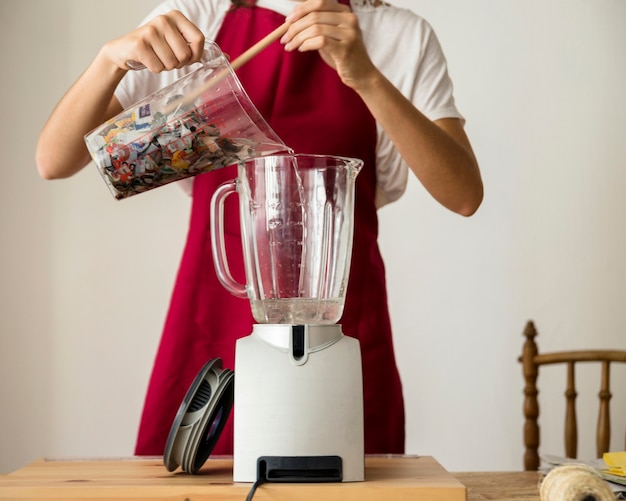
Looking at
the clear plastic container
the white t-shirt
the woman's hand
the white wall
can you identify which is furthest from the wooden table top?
the white wall

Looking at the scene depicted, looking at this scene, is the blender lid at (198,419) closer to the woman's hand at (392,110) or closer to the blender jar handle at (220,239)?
the blender jar handle at (220,239)

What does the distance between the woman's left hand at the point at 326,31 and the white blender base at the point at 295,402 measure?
30 centimetres

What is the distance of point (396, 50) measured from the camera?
3.67 ft

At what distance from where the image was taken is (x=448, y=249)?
2070 millimetres

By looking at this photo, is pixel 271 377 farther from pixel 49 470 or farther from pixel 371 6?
pixel 371 6

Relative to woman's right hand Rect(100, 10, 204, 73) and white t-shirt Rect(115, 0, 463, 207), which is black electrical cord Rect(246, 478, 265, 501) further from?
white t-shirt Rect(115, 0, 463, 207)

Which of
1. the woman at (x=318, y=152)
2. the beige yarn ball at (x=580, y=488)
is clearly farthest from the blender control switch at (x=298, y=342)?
the woman at (x=318, y=152)

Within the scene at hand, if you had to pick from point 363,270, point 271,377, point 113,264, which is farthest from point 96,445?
point 271,377

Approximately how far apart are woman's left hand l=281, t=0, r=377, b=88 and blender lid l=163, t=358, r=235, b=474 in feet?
1.09

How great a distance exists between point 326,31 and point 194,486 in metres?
0.45

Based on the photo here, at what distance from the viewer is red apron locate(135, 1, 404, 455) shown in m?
1.05

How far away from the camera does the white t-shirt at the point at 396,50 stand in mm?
1097

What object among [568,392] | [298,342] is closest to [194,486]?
[298,342]

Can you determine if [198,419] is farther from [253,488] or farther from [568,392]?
[568,392]
